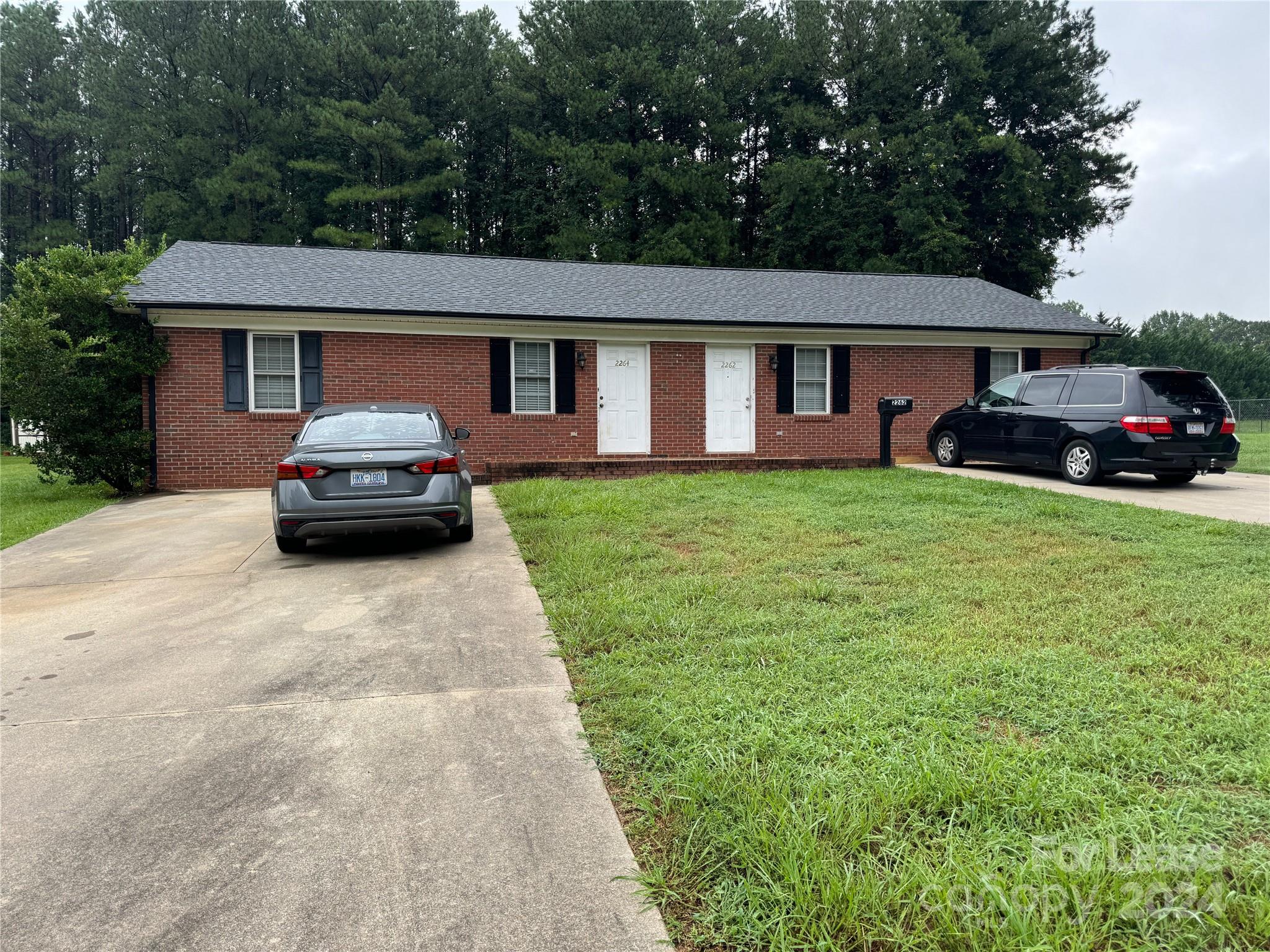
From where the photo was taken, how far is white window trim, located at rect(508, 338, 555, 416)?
1485 cm

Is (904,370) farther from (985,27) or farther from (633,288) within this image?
(985,27)

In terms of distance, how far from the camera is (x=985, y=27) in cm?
3388

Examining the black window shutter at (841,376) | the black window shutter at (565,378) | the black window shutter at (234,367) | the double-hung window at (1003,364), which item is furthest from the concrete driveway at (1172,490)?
the black window shutter at (234,367)

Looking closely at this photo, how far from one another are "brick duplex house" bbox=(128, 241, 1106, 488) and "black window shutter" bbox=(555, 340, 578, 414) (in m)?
0.03

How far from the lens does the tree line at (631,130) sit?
101 ft

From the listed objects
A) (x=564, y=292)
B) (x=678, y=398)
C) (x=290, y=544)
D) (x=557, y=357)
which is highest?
(x=564, y=292)

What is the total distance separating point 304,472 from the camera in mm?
6762

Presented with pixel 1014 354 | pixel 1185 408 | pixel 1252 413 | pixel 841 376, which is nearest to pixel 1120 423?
pixel 1185 408

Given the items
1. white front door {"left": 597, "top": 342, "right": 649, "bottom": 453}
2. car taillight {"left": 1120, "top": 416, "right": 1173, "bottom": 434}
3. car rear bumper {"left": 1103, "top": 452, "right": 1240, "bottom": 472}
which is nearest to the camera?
car taillight {"left": 1120, "top": 416, "right": 1173, "bottom": 434}

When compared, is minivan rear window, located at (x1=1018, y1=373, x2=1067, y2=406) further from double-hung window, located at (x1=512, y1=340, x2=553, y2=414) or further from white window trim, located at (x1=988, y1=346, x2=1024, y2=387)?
double-hung window, located at (x1=512, y1=340, x2=553, y2=414)

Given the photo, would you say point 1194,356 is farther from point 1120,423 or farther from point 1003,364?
point 1120,423

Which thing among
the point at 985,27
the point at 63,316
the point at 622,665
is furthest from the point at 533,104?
the point at 622,665

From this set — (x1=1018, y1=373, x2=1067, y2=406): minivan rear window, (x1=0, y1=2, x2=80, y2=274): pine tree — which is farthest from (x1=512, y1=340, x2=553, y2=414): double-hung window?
(x1=0, y1=2, x2=80, y2=274): pine tree

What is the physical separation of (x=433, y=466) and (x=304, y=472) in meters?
1.09
